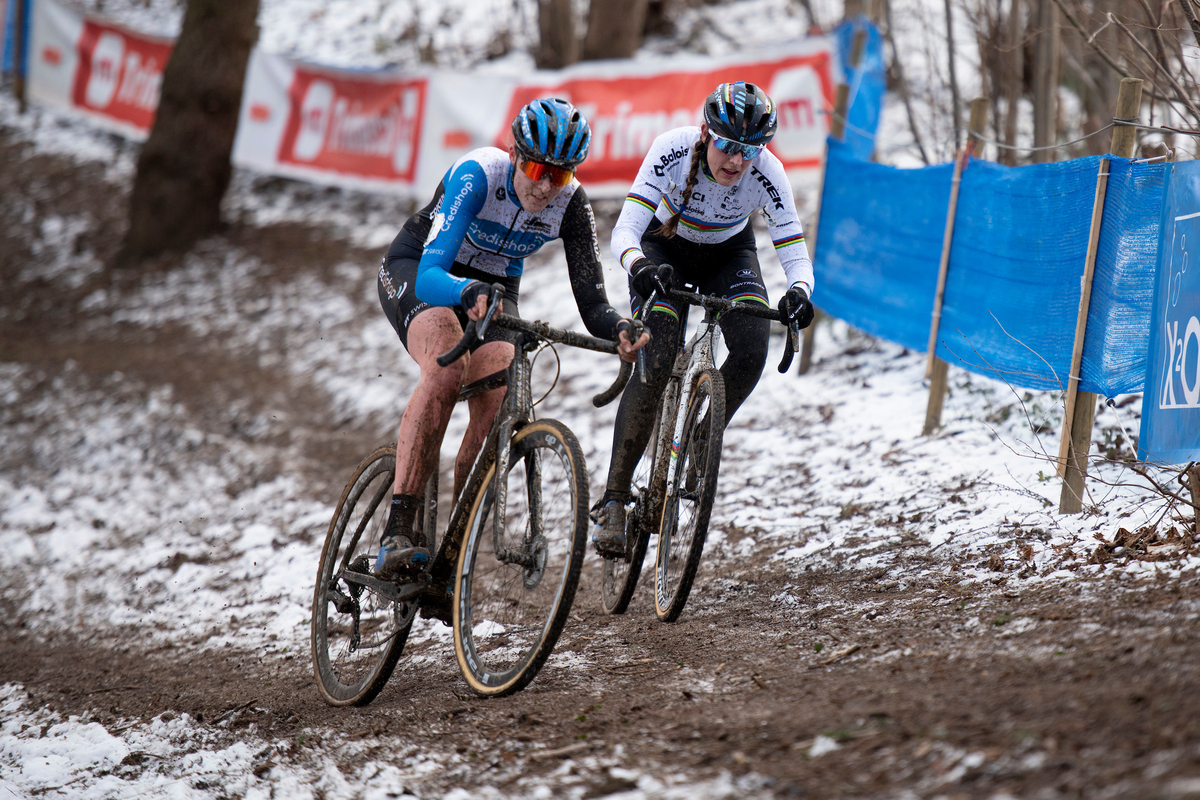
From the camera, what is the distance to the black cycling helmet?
4512 millimetres

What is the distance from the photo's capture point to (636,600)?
5.36 m

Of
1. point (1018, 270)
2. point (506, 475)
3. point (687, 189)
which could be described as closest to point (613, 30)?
point (1018, 270)

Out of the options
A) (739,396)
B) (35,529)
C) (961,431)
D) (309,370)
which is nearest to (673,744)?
(739,396)

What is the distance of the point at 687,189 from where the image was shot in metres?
4.88

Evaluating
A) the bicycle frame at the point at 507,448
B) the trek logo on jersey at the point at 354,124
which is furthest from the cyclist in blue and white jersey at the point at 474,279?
the trek logo on jersey at the point at 354,124

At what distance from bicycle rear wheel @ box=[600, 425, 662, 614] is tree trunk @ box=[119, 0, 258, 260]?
1107 centimetres

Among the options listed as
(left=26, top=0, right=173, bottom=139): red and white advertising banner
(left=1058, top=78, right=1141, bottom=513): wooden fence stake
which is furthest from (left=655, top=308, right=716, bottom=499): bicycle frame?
(left=26, top=0, right=173, bottom=139): red and white advertising banner

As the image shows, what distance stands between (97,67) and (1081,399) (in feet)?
56.1

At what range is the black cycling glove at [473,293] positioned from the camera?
3850 millimetres

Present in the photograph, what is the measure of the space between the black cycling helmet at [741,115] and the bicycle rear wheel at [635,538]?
1.50 meters

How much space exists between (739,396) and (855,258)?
Result: 11.5 ft

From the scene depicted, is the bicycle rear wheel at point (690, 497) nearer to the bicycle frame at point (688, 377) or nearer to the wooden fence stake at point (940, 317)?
the bicycle frame at point (688, 377)

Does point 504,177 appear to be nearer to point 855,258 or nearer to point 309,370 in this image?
point 855,258

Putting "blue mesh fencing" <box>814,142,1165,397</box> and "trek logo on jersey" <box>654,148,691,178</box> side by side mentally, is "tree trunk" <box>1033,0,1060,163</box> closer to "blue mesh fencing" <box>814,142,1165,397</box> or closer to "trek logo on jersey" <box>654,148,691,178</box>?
"blue mesh fencing" <box>814,142,1165,397</box>
